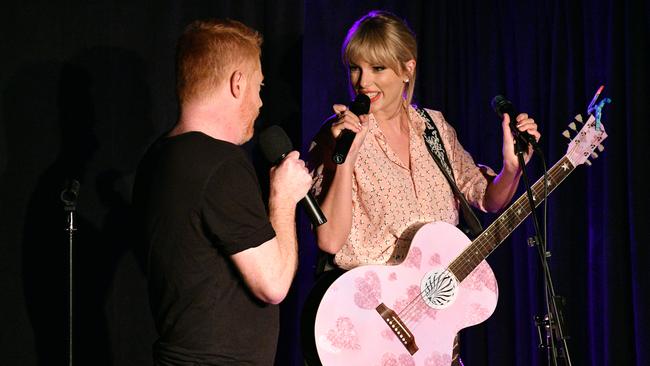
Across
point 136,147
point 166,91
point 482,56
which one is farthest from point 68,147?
point 482,56

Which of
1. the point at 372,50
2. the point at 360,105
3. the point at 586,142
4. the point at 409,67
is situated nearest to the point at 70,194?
the point at 360,105

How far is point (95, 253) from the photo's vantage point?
9.62ft

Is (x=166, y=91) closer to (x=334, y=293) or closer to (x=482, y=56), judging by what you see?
(x=334, y=293)

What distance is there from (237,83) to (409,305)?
1.14m

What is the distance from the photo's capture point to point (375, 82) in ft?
8.87

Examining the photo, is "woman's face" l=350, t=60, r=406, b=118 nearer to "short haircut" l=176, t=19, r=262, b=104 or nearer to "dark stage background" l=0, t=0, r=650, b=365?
"dark stage background" l=0, t=0, r=650, b=365

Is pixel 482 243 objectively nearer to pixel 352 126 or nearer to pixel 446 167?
pixel 446 167

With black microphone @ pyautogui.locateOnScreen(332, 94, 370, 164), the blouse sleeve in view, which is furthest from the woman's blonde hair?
the blouse sleeve

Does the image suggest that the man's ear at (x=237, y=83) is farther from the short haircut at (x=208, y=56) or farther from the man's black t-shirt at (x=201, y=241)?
the man's black t-shirt at (x=201, y=241)

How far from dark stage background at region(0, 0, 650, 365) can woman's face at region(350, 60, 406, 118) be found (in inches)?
27.1

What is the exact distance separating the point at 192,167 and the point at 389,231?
1084mm

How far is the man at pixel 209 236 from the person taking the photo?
1739 millimetres

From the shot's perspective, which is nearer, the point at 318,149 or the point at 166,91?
the point at 318,149

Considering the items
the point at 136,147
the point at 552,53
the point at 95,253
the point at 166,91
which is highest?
the point at 552,53
